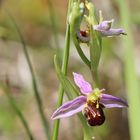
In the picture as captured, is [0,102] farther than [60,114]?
Yes

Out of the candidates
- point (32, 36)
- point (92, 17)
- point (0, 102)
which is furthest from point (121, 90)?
point (92, 17)

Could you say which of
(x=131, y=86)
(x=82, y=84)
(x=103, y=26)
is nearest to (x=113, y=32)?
(x=103, y=26)

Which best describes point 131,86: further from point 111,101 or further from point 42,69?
point 42,69

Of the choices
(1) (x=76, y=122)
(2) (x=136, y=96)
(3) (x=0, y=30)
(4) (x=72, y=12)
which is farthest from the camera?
(1) (x=76, y=122)

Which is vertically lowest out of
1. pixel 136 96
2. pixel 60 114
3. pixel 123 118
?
pixel 123 118

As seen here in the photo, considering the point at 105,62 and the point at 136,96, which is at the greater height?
the point at 136,96

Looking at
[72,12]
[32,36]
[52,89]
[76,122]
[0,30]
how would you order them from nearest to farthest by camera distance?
[72,12], [0,30], [76,122], [52,89], [32,36]

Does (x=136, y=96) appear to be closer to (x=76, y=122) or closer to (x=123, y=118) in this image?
(x=76, y=122)
